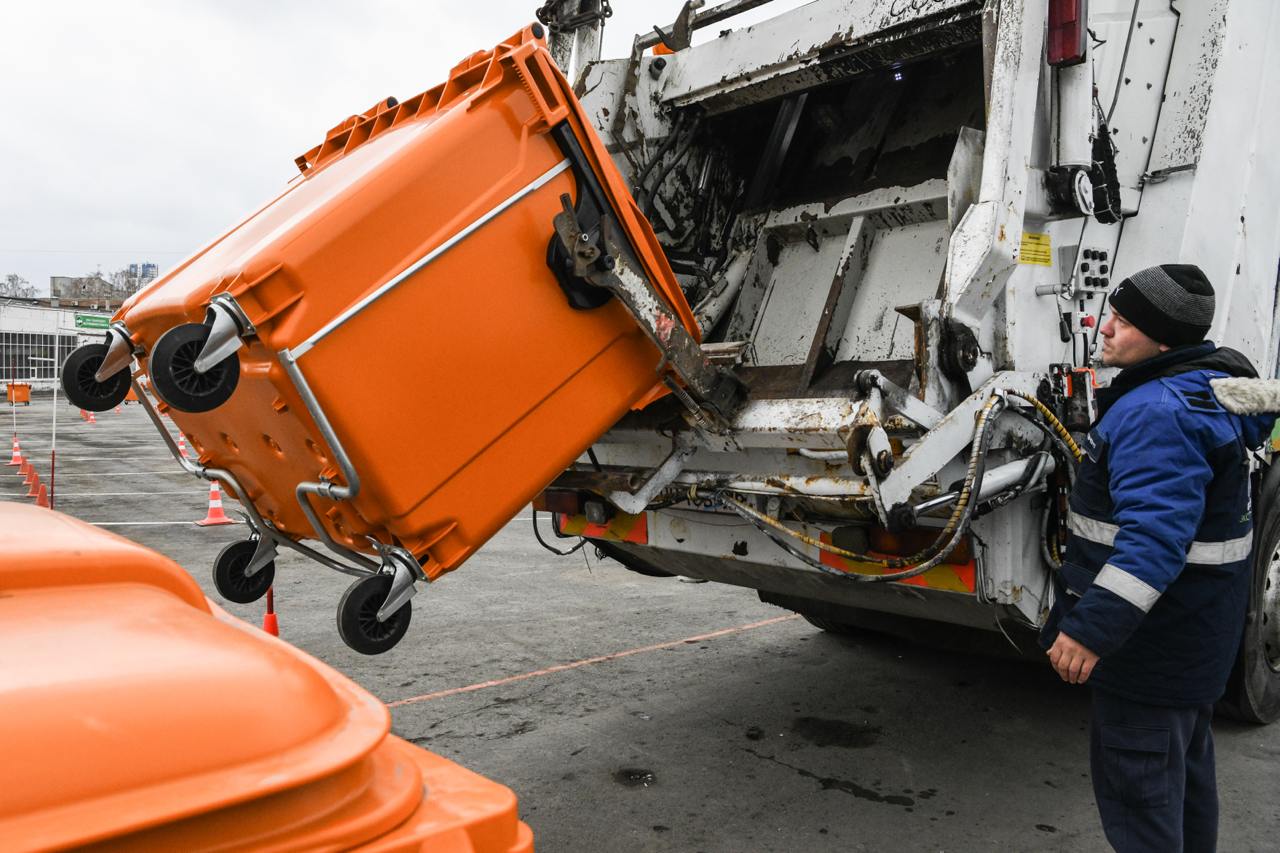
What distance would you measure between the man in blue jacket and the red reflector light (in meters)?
0.90

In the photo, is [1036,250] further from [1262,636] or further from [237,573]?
[237,573]

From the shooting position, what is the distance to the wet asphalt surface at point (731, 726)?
9.91 feet

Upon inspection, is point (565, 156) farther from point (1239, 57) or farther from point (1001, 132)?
point (1239, 57)

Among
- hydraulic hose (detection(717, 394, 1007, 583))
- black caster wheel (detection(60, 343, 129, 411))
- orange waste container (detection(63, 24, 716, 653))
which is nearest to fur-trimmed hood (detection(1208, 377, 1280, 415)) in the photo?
hydraulic hose (detection(717, 394, 1007, 583))

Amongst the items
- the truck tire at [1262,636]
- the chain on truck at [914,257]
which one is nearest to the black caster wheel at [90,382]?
the chain on truck at [914,257]

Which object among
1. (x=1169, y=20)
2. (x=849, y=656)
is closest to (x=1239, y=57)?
(x=1169, y=20)

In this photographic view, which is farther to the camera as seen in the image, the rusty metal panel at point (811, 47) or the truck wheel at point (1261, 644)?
the truck wheel at point (1261, 644)

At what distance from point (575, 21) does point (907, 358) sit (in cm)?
Result: 202

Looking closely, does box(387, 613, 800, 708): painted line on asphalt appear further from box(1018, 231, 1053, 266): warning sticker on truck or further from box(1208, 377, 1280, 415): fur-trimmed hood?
box(1208, 377, 1280, 415): fur-trimmed hood

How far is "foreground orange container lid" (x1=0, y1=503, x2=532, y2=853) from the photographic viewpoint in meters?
0.93

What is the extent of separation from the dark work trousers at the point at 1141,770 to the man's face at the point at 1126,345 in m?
0.75

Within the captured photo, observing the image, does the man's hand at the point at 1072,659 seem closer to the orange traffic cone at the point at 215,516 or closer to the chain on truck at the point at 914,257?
the chain on truck at the point at 914,257

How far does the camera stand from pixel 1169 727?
7.01 ft

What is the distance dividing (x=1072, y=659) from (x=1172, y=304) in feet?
2.66
